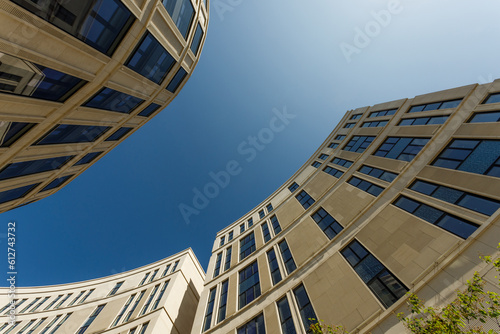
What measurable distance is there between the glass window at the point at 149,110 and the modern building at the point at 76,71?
444 mm

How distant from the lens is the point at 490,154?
12242 mm

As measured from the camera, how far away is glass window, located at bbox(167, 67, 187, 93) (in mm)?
17841

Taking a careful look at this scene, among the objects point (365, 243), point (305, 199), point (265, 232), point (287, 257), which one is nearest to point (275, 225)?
point (265, 232)

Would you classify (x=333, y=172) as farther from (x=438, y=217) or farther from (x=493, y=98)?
(x=438, y=217)

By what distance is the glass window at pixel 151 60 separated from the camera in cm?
1193

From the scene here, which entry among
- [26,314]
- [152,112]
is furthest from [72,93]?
[26,314]

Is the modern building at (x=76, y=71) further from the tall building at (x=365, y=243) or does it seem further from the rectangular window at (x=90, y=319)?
the rectangular window at (x=90, y=319)

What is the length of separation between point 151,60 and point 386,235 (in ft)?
63.5

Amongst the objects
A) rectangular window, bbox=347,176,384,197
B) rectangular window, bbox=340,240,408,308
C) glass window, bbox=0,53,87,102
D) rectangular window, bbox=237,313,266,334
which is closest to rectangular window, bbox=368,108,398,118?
rectangular window, bbox=347,176,384,197

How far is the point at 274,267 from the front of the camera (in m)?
18.9

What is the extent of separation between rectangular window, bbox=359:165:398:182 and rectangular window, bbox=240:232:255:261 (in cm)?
1569

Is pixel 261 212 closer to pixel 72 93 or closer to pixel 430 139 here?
pixel 430 139

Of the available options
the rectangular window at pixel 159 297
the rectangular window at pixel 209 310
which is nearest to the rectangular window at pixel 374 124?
the rectangular window at pixel 209 310

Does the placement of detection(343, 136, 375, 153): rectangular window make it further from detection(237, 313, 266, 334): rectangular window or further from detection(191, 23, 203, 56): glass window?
detection(191, 23, 203, 56): glass window
